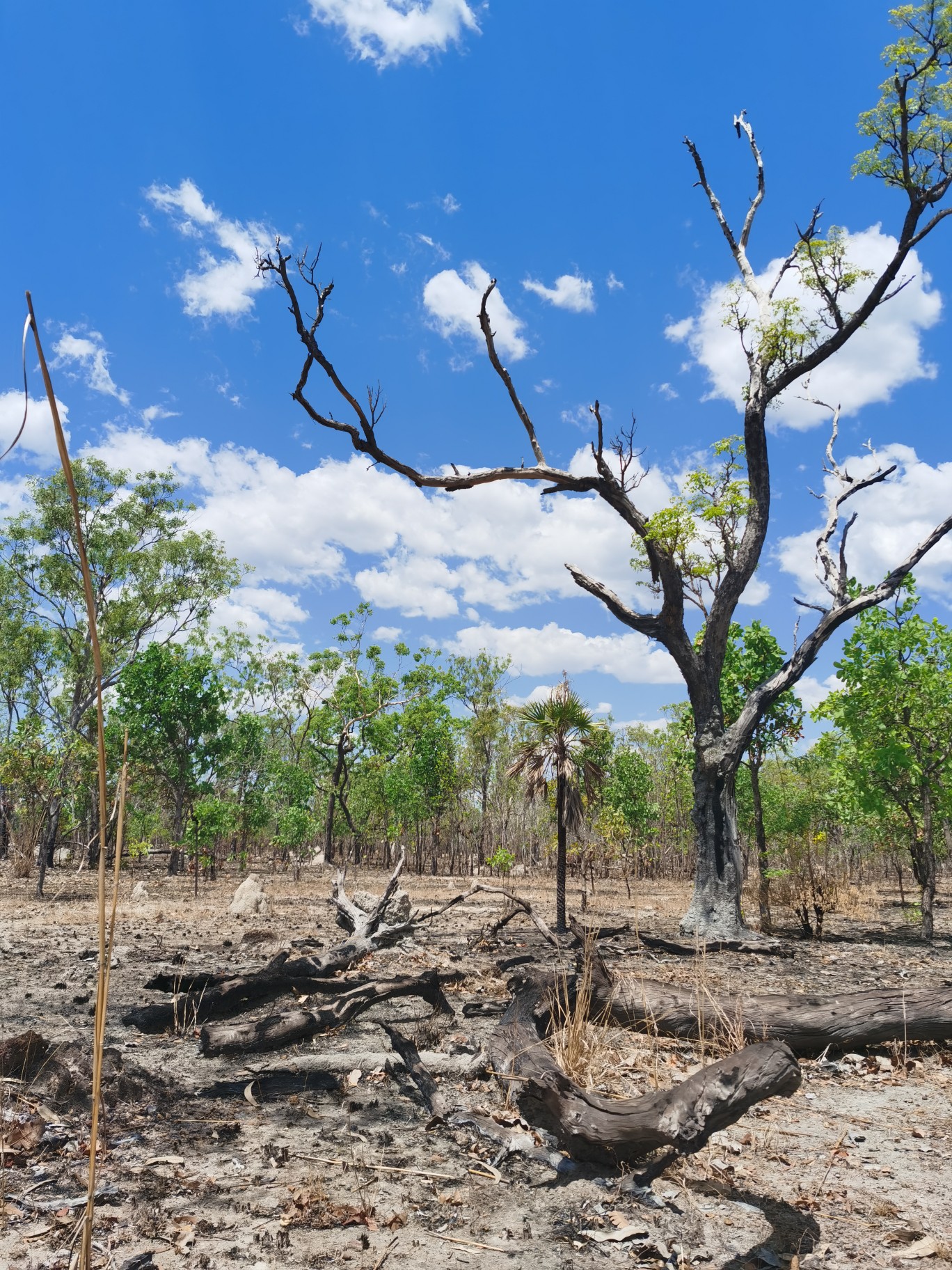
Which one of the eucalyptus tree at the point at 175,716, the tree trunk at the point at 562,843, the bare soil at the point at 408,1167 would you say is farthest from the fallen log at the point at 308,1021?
the eucalyptus tree at the point at 175,716

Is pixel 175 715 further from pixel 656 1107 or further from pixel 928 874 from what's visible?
pixel 656 1107

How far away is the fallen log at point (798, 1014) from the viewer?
651 centimetres

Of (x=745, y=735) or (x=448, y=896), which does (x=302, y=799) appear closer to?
Answer: (x=448, y=896)

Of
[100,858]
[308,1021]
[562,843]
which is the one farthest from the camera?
[562,843]

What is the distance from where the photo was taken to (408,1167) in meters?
4.22

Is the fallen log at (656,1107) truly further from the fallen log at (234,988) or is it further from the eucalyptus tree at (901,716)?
the eucalyptus tree at (901,716)

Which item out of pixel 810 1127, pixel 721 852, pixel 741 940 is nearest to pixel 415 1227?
pixel 810 1127

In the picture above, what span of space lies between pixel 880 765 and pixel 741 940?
4202 mm

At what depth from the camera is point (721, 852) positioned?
44.8 ft

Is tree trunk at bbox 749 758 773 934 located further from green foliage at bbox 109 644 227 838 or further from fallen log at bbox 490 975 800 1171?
green foliage at bbox 109 644 227 838

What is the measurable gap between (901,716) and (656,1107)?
1181 centimetres

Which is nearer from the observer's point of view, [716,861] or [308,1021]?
[308,1021]

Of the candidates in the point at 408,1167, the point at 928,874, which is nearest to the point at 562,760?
the point at 928,874

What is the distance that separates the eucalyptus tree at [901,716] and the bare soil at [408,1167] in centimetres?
786
